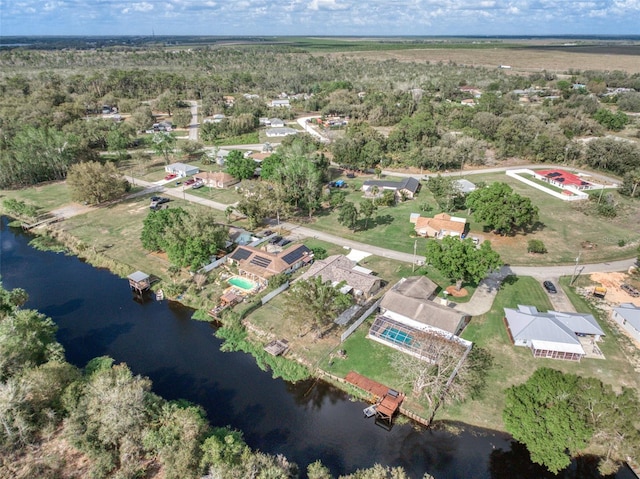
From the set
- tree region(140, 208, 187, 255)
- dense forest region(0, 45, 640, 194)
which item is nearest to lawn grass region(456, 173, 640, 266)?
dense forest region(0, 45, 640, 194)

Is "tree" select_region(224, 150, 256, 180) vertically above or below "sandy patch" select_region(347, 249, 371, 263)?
above

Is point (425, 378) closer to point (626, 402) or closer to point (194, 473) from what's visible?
point (626, 402)

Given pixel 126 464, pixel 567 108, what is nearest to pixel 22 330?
pixel 126 464

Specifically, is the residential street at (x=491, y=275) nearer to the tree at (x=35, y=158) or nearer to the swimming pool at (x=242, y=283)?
the swimming pool at (x=242, y=283)

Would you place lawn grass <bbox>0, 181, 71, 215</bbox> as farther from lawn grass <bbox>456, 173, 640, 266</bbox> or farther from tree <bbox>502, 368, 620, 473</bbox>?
tree <bbox>502, 368, 620, 473</bbox>

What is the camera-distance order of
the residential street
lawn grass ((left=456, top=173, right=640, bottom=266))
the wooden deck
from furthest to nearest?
lawn grass ((left=456, top=173, right=640, bottom=266)) → the residential street → the wooden deck

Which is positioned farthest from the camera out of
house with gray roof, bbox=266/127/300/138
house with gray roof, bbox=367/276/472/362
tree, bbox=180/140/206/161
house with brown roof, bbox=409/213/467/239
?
house with gray roof, bbox=266/127/300/138

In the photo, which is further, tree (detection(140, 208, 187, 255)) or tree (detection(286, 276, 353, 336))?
tree (detection(140, 208, 187, 255))
